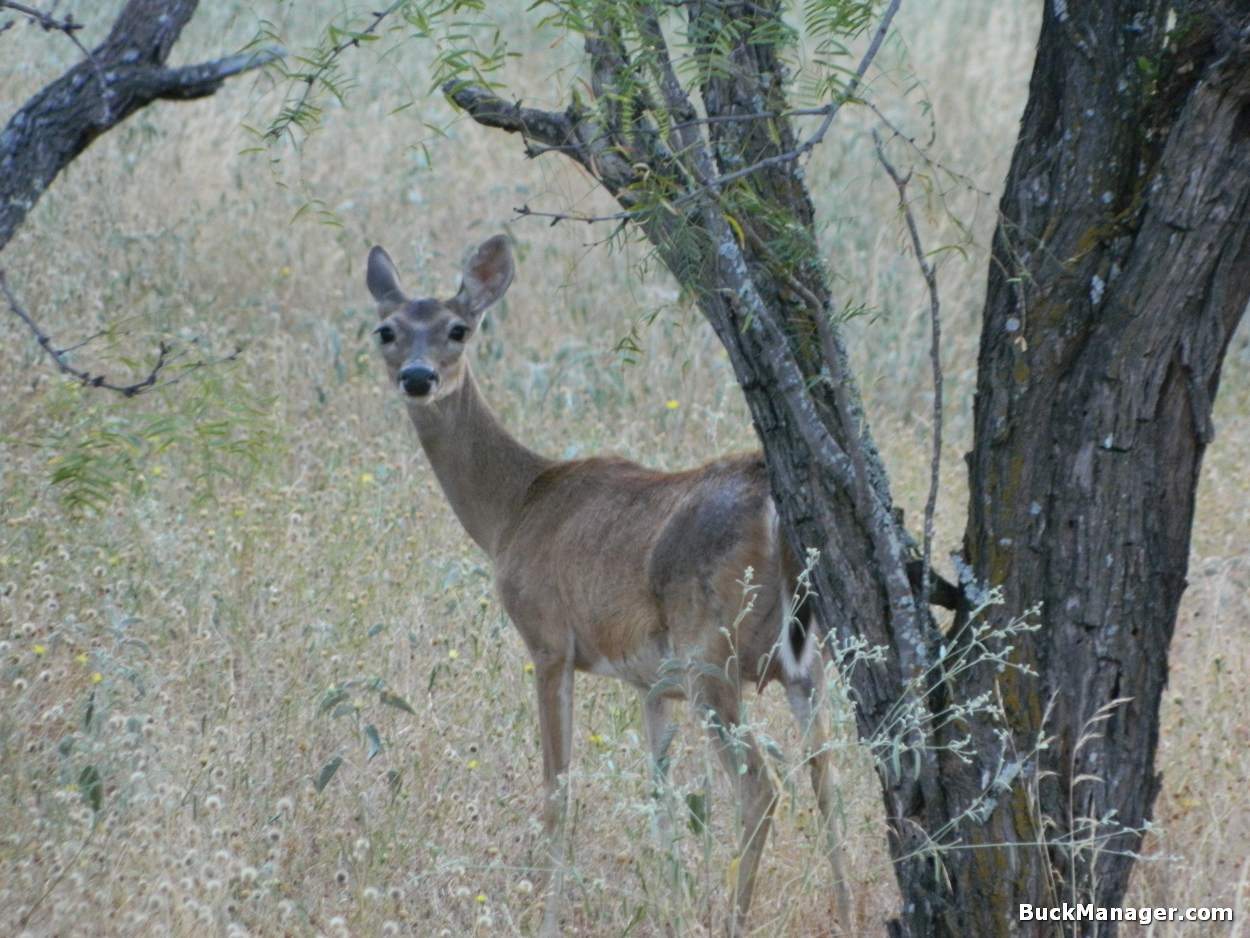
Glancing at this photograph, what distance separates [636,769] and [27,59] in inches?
342

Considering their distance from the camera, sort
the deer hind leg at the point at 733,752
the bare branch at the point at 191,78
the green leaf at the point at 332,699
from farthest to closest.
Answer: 1. the bare branch at the point at 191,78
2. the deer hind leg at the point at 733,752
3. the green leaf at the point at 332,699

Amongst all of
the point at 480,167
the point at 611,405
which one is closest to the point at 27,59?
the point at 480,167

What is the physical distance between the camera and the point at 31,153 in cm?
593

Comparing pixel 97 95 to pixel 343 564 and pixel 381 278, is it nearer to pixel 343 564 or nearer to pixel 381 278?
pixel 381 278

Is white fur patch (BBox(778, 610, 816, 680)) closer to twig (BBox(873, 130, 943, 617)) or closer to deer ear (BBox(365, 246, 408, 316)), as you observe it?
twig (BBox(873, 130, 943, 617))

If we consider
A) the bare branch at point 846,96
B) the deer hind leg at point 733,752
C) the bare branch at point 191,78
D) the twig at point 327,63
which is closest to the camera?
the bare branch at point 846,96

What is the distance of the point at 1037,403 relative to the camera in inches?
159

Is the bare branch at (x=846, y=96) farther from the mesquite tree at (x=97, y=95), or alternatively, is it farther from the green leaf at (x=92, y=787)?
the mesquite tree at (x=97, y=95)

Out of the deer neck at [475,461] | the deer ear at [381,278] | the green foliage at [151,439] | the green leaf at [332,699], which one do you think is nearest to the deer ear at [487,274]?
the deer ear at [381,278]

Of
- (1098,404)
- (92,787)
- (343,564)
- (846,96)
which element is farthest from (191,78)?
(1098,404)

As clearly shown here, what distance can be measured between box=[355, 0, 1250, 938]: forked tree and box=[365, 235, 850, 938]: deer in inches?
26.9

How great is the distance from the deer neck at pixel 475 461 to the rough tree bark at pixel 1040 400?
2622 mm

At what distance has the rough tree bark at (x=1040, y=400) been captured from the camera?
3.89 metres

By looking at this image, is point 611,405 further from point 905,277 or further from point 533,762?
point 533,762
